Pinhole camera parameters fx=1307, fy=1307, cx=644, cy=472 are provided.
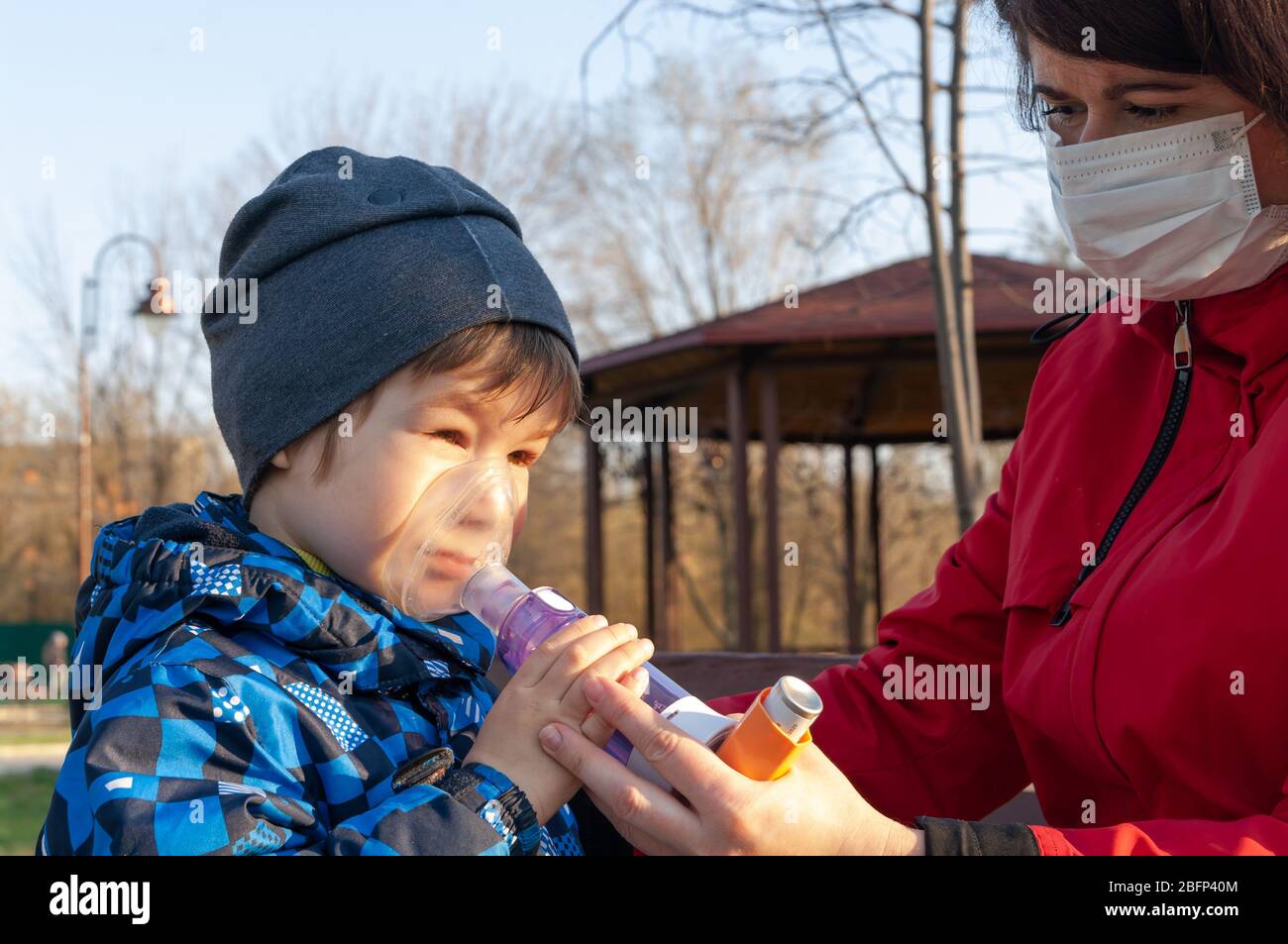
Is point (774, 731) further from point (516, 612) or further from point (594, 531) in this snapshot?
point (594, 531)

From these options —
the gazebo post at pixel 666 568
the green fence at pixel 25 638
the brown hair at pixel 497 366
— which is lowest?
the green fence at pixel 25 638

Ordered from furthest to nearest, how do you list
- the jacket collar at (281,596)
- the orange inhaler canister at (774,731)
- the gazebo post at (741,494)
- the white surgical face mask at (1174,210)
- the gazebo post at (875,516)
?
the gazebo post at (875,516) < the gazebo post at (741,494) < the white surgical face mask at (1174,210) < the jacket collar at (281,596) < the orange inhaler canister at (774,731)

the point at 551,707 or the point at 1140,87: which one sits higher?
the point at 1140,87

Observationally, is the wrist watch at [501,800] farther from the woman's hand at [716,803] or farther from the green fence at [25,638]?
the green fence at [25,638]

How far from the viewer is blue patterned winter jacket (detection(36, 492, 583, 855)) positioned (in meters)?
1.56

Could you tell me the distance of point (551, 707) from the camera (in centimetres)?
171

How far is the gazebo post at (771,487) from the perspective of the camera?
33.0 feet

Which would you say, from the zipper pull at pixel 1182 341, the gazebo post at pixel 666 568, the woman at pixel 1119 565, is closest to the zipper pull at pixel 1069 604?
the woman at pixel 1119 565

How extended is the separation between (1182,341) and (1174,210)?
21 centimetres

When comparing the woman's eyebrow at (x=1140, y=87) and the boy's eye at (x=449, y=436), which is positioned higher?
the woman's eyebrow at (x=1140, y=87)

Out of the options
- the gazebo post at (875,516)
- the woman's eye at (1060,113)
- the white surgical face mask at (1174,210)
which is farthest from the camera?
the gazebo post at (875,516)

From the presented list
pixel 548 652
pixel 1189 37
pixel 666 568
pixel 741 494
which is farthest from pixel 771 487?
pixel 548 652

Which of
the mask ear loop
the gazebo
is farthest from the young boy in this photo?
the gazebo

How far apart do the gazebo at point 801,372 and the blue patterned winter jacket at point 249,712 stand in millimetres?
6480
